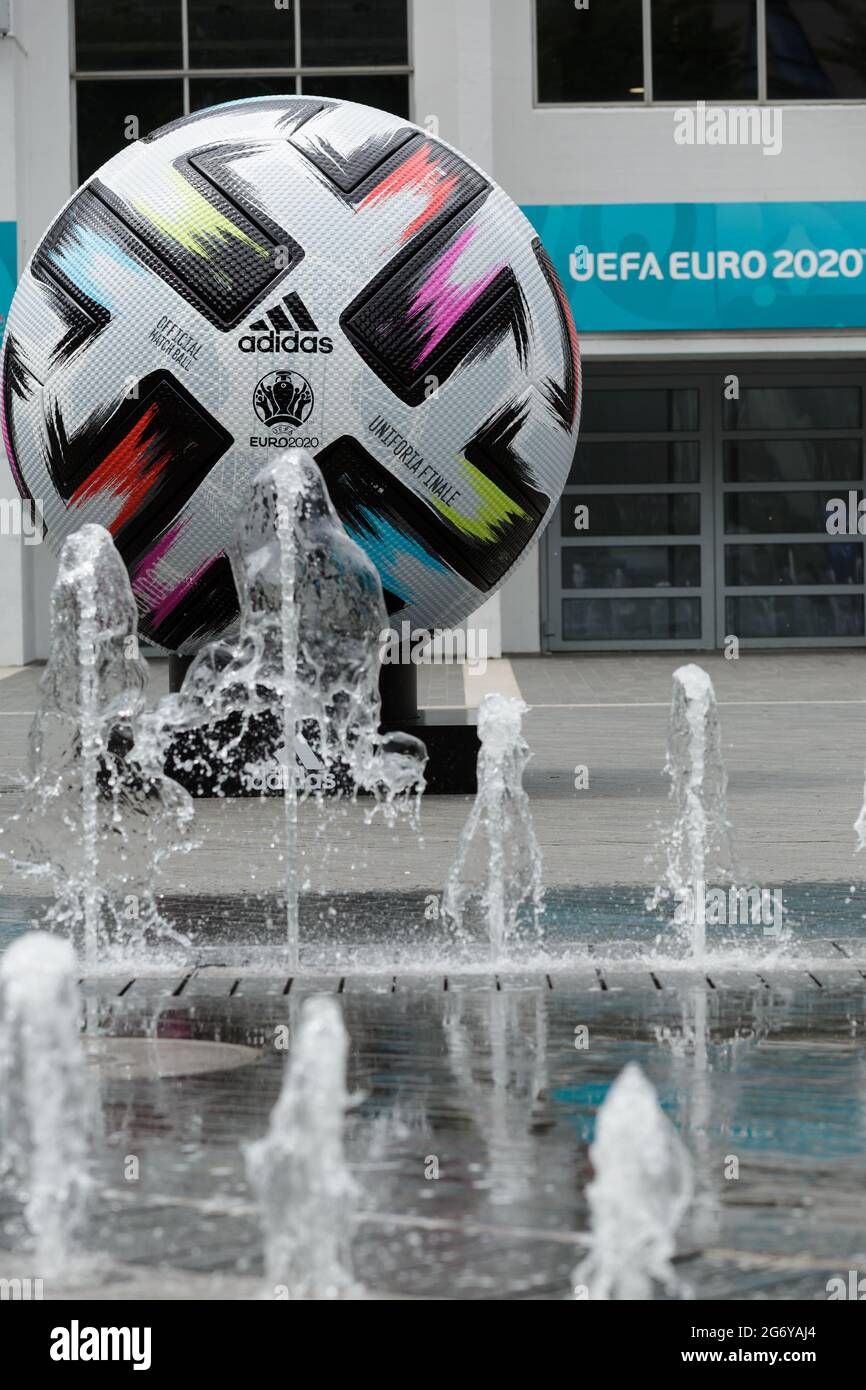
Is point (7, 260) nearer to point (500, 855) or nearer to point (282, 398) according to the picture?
point (282, 398)

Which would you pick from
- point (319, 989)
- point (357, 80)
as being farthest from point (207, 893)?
point (357, 80)

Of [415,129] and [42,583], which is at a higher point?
[42,583]

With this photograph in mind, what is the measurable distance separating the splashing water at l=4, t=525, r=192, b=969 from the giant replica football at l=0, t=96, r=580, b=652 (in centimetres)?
64

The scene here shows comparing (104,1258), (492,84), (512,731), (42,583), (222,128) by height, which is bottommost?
(104,1258)

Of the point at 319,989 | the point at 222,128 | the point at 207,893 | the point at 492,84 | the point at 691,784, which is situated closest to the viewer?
the point at 319,989

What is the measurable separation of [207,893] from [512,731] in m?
1.24

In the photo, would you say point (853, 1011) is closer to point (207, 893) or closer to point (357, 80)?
point (207, 893)

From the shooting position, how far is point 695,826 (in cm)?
911

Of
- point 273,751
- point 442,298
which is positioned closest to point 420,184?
point 442,298

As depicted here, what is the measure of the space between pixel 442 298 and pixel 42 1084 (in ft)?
21.2

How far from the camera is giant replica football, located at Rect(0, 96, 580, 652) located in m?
9.85

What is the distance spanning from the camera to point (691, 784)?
9.28 m
